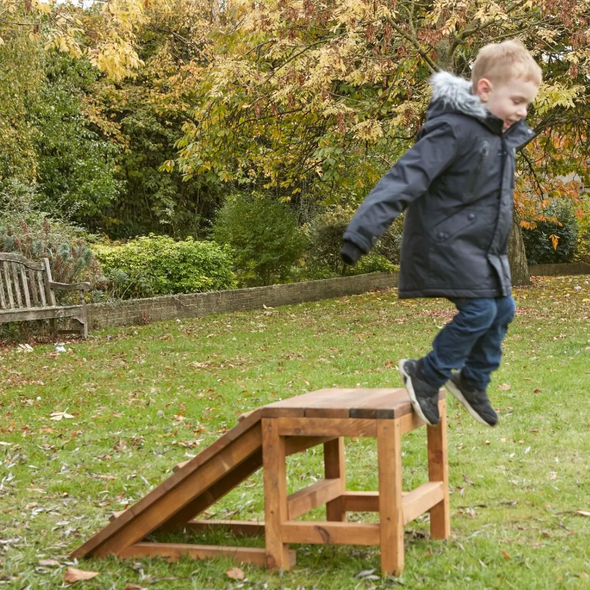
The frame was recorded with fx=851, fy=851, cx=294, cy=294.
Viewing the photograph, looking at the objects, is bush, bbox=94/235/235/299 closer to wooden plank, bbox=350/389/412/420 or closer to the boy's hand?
wooden plank, bbox=350/389/412/420

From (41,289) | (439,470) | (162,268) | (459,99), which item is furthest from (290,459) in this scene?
(162,268)

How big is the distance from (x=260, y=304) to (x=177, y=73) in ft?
35.3

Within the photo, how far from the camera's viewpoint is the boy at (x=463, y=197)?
12.5ft

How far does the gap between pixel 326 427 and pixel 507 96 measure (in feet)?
5.68

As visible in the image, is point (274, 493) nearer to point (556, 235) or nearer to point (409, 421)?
point (409, 421)

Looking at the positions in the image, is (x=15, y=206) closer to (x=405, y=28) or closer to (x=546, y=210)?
(x=405, y=28)

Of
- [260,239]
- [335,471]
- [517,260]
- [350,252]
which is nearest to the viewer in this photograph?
A: [350,252]

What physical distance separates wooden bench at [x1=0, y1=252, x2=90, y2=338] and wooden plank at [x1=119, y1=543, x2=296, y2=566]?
28.4 ft

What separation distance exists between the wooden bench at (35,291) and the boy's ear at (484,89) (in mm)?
9842

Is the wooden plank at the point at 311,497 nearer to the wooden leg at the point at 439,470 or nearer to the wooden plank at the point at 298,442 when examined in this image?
the wooden plank at the point at 298,442

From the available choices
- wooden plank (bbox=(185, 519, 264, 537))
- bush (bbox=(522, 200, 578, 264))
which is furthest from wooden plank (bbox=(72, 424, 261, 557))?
bush (bbox=(522, 200, 578, 264))

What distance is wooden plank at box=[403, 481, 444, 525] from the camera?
4120 millimetres

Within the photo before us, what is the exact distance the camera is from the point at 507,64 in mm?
3779

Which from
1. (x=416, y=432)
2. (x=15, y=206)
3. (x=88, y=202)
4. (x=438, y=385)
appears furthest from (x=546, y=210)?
(x=438, y=385)
